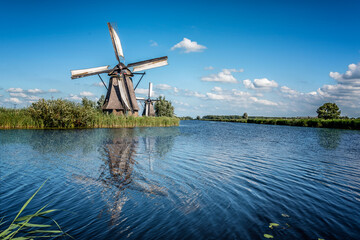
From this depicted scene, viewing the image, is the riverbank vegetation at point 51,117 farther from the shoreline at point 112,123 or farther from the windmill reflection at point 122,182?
the windmill reflection at point 122,182

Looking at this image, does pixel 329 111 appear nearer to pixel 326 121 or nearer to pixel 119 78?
pixel 326 121

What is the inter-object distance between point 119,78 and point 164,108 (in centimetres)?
1848

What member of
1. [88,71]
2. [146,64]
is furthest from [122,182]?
[146,64]

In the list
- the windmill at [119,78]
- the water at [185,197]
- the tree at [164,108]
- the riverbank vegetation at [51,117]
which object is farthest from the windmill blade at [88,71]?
the water at [185,197]

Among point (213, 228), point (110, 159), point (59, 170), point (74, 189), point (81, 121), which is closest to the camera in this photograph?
point (213, 228)

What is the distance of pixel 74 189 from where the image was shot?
5.41 metres

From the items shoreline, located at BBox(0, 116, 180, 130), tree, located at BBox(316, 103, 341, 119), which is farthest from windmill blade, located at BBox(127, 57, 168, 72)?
tree, located at BBox(316, 103, 341, 119)

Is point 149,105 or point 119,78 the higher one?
point 119,78

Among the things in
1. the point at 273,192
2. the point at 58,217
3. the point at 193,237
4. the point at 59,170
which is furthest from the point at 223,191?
the point at 59,170

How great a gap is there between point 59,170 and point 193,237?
5592 mm

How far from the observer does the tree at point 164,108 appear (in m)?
50.0

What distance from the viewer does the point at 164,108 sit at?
50.0 meters

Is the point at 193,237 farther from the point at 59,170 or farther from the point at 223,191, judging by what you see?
the point at 59,170

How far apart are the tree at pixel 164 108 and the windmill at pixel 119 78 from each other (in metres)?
15.7
